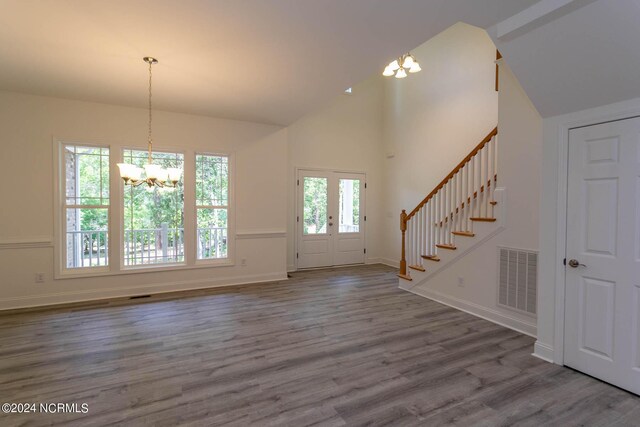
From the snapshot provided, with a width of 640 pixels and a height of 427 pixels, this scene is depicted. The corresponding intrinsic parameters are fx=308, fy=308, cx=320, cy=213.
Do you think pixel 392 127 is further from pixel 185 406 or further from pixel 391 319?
pixel 185 406

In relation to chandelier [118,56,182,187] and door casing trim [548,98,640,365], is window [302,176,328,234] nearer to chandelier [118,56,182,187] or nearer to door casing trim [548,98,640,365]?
chandelier [118,56,182,187]

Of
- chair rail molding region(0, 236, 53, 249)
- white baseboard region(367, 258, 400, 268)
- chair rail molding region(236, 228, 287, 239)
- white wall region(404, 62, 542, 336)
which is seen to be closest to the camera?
white wall region(404, 62, 542, 336)

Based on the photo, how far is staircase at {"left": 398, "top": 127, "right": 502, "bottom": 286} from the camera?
4.01m

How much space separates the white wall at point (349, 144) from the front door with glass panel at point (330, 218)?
0.63ft

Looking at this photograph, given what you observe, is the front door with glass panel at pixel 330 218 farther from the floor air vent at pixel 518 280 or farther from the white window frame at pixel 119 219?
the floor air vent at pixel 518 280

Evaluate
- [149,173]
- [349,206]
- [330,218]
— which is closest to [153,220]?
[149,173]

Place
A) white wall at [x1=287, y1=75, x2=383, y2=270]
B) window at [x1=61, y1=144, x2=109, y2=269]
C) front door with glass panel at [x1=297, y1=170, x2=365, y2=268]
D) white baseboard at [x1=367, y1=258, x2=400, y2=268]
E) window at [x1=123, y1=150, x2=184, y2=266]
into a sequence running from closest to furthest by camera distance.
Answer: window at [x1=61, y1=144, x2=109, y2=269] < window at [x1=123, y1=150, x2=184, y2=266] < white wall at [x1=287, y1=75, x2=383, y2=270] < front door with glass panel at [x1=297, y1=170, x2=365, y2=268] < white baseboard at [x1=367, y1=258, x2=400, y2=268]

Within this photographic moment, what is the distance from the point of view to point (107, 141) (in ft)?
15.4

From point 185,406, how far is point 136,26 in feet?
9.96

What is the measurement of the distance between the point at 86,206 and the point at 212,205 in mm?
1813

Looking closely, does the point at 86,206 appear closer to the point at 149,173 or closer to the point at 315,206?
the point at 149,173

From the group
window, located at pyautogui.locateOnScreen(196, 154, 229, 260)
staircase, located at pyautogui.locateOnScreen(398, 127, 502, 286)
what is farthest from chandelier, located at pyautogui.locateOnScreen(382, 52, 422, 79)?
window, located at pyautogui.locateOnScreen(196, 154, 229, 260)

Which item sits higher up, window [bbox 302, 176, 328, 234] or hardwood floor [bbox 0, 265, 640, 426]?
window [bbox 302, 176, 328, 234]

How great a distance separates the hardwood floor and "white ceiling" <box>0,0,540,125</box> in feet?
9.39
